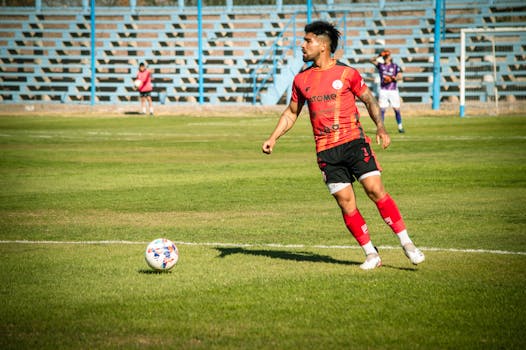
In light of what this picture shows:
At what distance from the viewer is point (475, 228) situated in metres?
10.0

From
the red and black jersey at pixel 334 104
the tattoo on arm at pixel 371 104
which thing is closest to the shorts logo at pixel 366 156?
the red and black jersey at pixel 334 104

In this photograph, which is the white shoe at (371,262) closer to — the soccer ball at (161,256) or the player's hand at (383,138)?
the player's hand at (383,138)

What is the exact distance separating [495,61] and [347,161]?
1297 inches

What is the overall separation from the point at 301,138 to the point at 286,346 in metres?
20.3

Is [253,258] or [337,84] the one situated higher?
[337,84]

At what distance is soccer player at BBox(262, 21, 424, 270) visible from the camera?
25.4 ft

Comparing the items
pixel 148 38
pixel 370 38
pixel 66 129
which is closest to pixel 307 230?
Result: pixel 66 129

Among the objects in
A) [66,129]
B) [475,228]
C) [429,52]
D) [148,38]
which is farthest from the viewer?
[148,38]

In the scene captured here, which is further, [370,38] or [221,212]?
[370,38]

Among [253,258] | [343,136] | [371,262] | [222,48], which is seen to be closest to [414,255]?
[371,262]

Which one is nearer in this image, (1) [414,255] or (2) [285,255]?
(1) [414,255]

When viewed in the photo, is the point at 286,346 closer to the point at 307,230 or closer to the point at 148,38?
the point at 307,230

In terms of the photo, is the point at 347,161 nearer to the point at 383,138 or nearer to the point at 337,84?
the point at 383,138

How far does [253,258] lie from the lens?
833 cm
